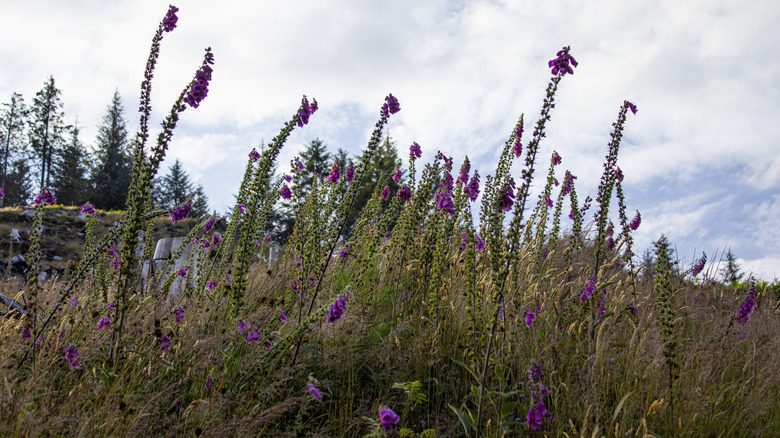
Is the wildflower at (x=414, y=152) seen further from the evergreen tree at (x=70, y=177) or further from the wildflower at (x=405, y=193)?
the evergreen tree at (x=70, y=177)

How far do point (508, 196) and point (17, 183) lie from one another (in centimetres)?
4421

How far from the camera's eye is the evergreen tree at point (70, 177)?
34062mm

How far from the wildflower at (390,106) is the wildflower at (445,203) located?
0.74 metres

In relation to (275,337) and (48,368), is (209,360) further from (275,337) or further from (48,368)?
(48,368)

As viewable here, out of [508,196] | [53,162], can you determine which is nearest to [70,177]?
[53,162]

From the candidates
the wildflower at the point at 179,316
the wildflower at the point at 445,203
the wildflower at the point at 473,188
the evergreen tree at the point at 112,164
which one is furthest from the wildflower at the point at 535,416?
the evergreen tree at the point at 112,164

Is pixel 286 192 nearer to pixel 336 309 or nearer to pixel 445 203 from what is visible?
pixel 445 203

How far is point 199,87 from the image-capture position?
8.58 ft

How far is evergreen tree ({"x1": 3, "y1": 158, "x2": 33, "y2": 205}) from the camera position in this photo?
34594 mm

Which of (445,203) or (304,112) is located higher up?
(304,112)

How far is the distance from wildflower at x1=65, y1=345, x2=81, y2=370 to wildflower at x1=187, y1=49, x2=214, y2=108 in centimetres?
169

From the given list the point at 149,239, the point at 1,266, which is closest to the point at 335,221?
the point at 149,239

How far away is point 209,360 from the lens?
2770 millimetres

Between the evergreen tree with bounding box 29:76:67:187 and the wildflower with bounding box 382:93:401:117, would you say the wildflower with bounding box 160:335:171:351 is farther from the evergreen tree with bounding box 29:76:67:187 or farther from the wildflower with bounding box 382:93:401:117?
the evergreen tree with bounding box 29:76:67:187
